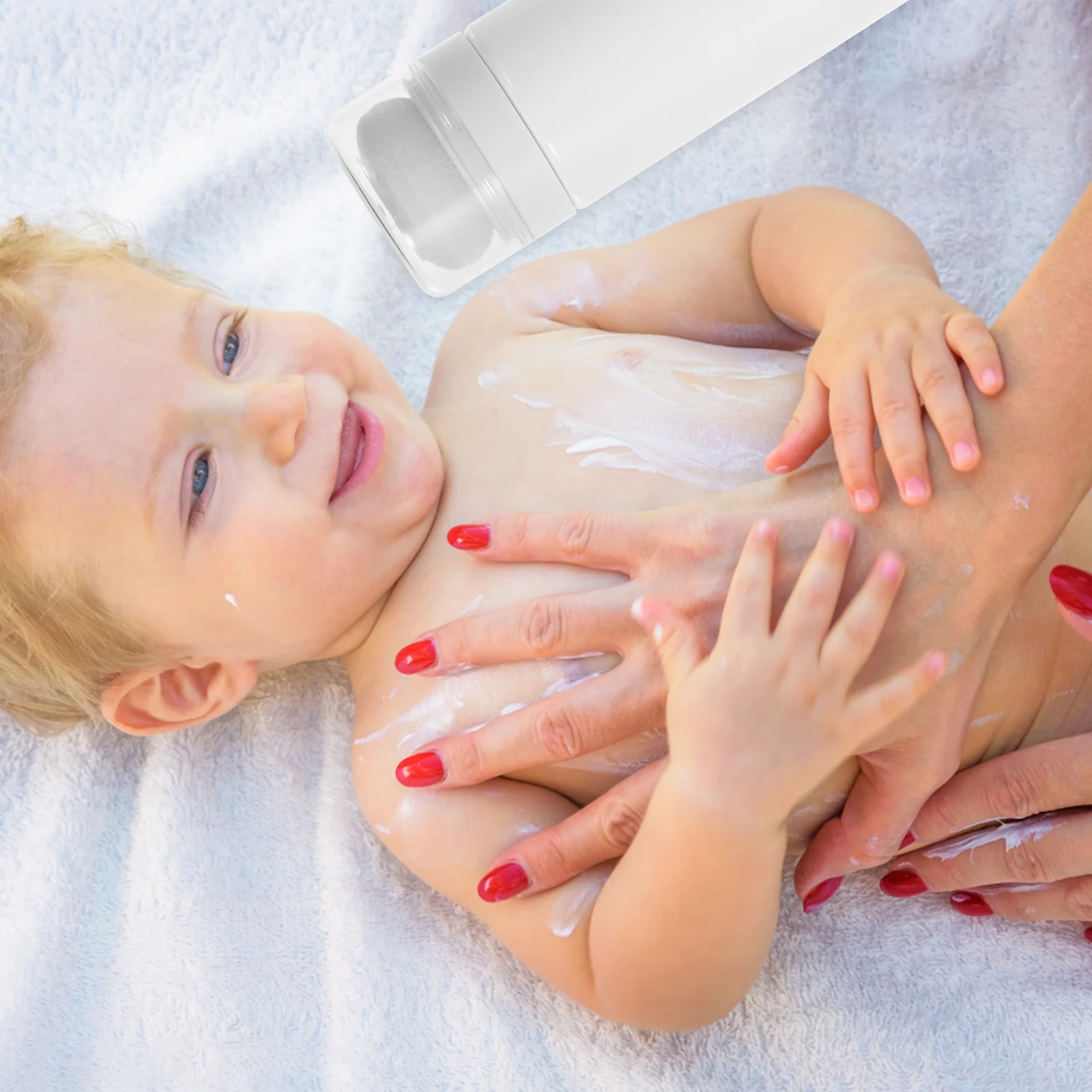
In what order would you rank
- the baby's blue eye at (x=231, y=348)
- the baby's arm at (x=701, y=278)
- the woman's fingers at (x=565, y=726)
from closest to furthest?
the woman's fingers at (x=565, y=726)
the baby's blue eye at (x=231, y=348)
the baby's arm at (x=701, y=278)

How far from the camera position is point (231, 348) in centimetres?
116

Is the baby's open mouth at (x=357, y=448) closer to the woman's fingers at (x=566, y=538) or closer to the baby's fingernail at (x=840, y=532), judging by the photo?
the woman's fingers at (x=566, y=538)

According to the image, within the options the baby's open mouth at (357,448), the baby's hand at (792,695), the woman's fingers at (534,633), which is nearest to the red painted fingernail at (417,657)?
the woman's fingers at (534,633)

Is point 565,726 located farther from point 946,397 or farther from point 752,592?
point 946,397

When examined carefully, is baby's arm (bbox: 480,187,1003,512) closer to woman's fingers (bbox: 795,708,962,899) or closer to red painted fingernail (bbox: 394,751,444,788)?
woman's fingers (bbox: 795,708,962,899)

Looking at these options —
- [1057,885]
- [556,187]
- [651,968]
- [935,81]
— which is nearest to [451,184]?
[556,187]

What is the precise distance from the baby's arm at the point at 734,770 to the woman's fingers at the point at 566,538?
0.07 meters

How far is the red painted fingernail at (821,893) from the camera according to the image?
45.6 inches

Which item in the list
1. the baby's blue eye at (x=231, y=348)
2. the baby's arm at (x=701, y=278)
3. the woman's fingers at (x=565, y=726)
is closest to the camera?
the woman's fingers at (x=565, y=726)

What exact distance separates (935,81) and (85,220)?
1.07 meters

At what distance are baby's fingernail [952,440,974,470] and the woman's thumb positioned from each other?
0.83 ft

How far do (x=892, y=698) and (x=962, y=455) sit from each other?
0.20 meters

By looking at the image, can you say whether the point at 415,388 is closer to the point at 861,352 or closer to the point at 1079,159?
the point at 861,352

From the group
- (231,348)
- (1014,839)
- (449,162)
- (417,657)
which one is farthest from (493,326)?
(1014,839)
